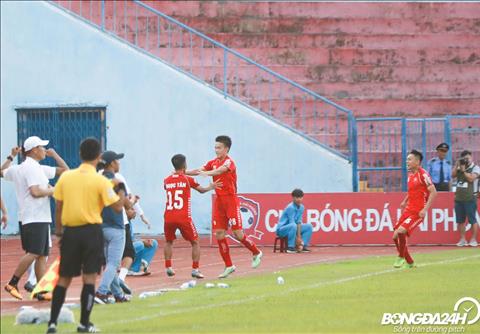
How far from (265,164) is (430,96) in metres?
4.92

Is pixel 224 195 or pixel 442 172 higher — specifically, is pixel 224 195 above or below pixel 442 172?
below

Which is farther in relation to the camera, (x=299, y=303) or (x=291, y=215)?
(x=291, y=215)

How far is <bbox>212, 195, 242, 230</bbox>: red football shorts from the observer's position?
A: 65.2 feet

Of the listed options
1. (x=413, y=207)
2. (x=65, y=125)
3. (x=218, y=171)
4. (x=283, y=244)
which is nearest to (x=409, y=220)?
(x=413, y=207)

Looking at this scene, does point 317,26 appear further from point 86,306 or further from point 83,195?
point 86,306

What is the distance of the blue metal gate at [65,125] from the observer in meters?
31.3

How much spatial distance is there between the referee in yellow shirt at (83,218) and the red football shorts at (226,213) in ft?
21.4

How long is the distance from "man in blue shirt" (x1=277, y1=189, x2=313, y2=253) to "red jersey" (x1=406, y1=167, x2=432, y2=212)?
526 cm

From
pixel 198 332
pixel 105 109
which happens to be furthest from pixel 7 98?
pixel 198 332

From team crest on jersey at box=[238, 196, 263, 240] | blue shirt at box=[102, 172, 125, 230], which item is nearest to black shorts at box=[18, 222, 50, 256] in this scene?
blue shirt at box=[102, 172, 125, 230]

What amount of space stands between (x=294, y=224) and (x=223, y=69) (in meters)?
7.45

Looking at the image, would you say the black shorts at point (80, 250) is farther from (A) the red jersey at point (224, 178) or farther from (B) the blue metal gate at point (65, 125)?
(B) the blue metal gate at point (65, 125)

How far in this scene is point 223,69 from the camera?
32.4 m

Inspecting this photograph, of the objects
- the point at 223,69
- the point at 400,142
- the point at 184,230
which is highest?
the point at 223,69
